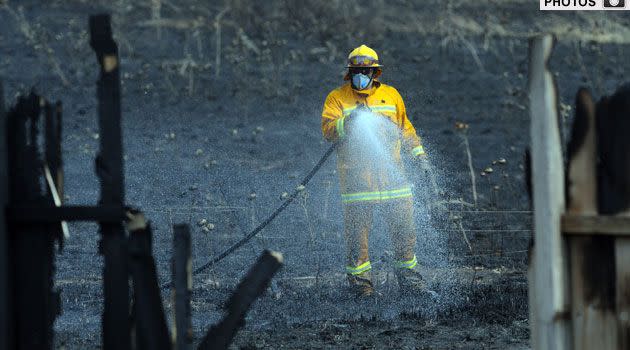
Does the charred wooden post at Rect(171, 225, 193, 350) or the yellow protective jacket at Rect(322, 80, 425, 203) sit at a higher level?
the yellow protective jacket at Rect(322, 80, 425, 203)

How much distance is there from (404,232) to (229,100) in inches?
308

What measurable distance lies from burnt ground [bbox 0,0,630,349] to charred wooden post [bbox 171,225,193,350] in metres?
2.73

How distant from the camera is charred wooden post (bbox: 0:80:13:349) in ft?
12.8

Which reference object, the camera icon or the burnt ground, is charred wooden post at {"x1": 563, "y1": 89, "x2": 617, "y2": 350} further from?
the camera icon

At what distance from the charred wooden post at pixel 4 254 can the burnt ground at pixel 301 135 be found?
→ 111 inches

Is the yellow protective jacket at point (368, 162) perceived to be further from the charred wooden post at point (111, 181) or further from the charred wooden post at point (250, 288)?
the charred wooden post at point (111, 181)

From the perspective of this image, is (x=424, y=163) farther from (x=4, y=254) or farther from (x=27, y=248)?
(x=4, y=254)

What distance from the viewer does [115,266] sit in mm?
3969

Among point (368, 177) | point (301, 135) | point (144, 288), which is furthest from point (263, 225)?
point (301, 135)

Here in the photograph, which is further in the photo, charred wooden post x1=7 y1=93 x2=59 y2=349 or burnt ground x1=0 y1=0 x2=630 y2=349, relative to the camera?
burnt ground x1=0 y1=0 x2=630 y2=349

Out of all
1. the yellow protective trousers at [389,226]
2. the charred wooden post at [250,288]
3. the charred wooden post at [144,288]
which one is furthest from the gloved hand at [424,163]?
the charred wooden post at [144,288]

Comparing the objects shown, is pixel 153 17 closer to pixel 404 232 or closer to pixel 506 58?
pixel 506 58

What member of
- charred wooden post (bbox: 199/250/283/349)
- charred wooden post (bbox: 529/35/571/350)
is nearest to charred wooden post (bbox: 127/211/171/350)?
charred wooden post (bbox: 199/250/283/349)

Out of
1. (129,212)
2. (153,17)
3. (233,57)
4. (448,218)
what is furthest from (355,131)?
(153,17)
